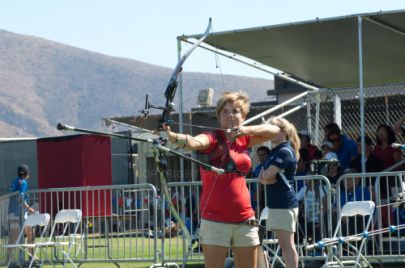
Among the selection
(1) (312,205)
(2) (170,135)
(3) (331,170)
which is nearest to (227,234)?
(2) (170,135)

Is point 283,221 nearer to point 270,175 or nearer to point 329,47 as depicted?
point 270,175

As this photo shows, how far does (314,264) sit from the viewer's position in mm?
13531

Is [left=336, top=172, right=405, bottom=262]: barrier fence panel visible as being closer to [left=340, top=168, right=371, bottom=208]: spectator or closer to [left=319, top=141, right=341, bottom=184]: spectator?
[left=340, top=168, right=371, bottom=208]: spectator

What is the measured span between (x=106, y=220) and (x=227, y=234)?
7408 millimetres

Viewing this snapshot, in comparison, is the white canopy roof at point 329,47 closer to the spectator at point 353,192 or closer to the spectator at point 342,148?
the spectator at point 342,148

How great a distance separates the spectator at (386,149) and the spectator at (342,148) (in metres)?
0.36

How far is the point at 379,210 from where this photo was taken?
12859mm

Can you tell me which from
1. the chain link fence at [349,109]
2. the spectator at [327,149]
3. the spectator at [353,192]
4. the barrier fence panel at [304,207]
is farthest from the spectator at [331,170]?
the chain link fence at [349,109]

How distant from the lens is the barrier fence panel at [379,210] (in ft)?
41.8

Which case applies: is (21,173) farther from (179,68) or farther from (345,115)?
(179,68)

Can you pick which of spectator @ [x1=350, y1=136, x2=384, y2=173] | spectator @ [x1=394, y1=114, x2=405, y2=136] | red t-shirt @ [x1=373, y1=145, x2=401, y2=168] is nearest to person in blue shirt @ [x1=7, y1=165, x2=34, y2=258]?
spectator @ [x1=350, y1=136, x2=384, y2=173]

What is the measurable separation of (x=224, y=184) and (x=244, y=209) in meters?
0.27

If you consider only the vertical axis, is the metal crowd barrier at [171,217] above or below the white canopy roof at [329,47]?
below

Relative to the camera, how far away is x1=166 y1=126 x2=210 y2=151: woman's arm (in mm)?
7776
